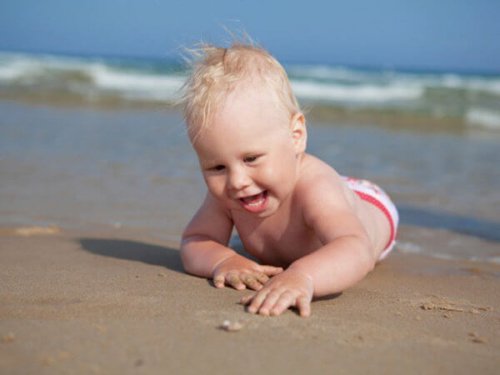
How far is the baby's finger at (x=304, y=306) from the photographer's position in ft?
6.70

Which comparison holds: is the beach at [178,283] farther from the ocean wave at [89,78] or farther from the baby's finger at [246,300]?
the ocean wave at [89,78]

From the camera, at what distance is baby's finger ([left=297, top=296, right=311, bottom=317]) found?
2043 millimetres

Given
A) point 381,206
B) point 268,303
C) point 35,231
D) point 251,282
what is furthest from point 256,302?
point 35,231

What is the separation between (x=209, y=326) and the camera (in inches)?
73.6

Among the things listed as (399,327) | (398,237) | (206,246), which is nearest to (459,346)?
(399,327)

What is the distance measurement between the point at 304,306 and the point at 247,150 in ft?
2.08

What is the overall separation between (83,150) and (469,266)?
4345mm

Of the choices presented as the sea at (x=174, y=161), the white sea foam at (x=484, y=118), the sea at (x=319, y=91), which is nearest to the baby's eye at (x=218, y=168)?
the sea at (x=174, y=161)

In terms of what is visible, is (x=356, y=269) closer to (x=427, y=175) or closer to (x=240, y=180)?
(x=240, y=180)

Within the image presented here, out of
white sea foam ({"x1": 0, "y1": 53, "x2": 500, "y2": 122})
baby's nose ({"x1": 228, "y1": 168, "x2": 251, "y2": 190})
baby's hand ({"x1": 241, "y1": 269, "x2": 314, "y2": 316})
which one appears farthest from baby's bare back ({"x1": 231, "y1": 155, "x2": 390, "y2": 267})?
white sea foam ({"x1": 0, "y1": 53, "x2": 500, "y2": 122})

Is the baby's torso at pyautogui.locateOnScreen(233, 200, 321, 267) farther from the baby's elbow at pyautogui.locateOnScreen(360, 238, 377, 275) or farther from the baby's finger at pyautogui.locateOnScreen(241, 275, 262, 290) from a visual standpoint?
the baby's finger at pyautogui.locateOnScreen(241, 275, 262, 290)

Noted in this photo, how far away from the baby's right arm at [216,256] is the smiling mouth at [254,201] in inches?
7.9

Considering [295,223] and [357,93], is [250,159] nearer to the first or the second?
[295,223]

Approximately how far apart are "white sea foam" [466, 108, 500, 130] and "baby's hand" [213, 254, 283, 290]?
36.5 feet
